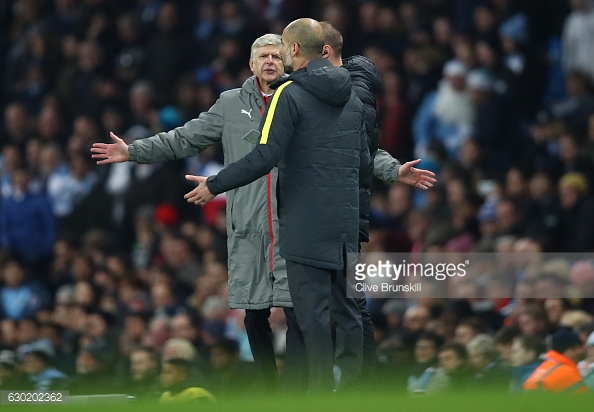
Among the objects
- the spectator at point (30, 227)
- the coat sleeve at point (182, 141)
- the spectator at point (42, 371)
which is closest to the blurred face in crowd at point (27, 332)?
the spectator at point (42, 371)

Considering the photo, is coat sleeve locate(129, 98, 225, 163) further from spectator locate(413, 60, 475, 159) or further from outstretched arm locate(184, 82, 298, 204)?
spectator locate(413, 60, 475, 159)

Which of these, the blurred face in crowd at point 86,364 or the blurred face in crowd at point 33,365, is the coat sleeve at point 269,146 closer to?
the blurred face in crowd at point 33,365

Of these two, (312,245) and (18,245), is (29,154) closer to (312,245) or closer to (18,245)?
(18,245)

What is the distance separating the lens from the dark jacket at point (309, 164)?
7078mm

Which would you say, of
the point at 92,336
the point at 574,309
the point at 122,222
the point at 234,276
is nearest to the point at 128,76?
the point at 122,222

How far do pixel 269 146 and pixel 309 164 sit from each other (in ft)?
0.74

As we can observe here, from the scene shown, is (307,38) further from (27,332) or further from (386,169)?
(27,332)

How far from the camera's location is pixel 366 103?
25.4ft

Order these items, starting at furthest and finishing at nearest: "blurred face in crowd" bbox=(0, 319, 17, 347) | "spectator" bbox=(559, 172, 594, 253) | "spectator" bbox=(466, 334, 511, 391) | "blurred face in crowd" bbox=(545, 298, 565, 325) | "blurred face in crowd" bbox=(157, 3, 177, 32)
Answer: "blurred face in crowd" bbox=(157, 3, 177, 32)
"blurred face in crowd" bbox=(0, 319, 17, 347)
"spectator" bbox=(559, 172, 594, 253)
"blurred face in crowd" bbox=(545, 298, 565, 325)
"spectator" bbox=(466, 334, 511, 391)

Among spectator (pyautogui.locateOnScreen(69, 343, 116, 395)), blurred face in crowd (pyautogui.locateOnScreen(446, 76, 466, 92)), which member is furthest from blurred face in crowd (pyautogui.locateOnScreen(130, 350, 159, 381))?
blurred face in crowd (pyautogui.locateOnScreen(446, 76, 466, 92))

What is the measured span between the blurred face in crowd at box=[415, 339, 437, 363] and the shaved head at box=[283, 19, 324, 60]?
10.4 ft

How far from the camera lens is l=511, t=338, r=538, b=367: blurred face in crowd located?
9.40 m

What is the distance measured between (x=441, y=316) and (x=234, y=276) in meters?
3.39

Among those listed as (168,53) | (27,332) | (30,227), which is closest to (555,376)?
(27,332)
